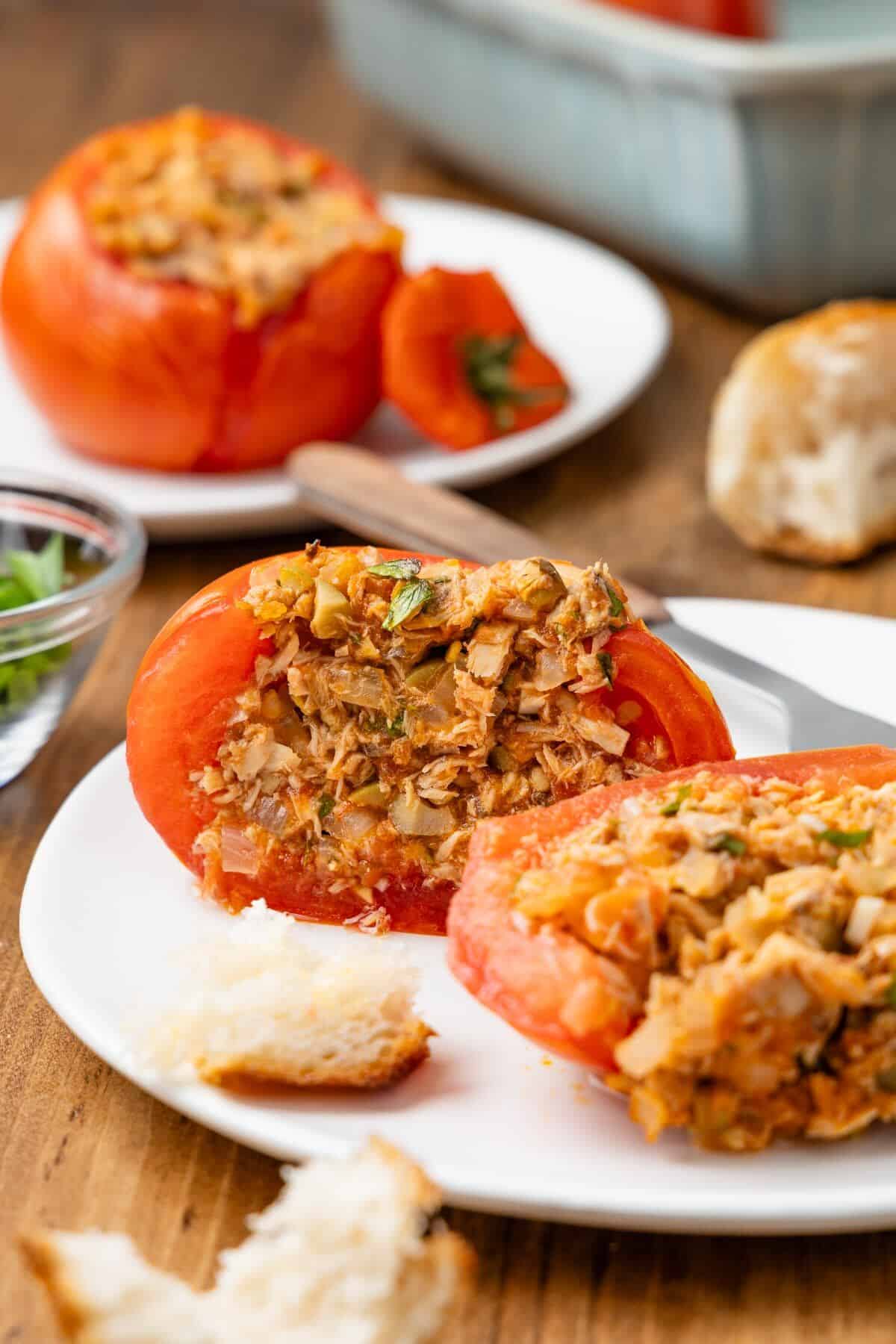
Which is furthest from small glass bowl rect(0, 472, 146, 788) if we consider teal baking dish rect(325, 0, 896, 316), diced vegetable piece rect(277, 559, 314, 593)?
teal baking dish rect(325, 0, 896, 316)

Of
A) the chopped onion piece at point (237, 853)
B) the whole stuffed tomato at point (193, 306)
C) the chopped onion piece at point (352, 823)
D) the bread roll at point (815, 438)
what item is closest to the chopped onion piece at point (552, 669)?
the chopped onion piece at point (352, 823)

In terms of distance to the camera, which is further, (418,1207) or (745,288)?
(745,288)

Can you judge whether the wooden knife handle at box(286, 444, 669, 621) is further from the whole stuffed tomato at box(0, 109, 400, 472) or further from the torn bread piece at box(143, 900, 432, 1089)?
the torn bread piece at box(143, 900, 432, 1089)

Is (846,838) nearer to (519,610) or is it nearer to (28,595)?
(519,610)

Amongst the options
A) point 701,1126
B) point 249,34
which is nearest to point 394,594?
point 701,1126

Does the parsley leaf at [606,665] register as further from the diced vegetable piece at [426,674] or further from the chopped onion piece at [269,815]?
the chopped onion piece at [269,815]

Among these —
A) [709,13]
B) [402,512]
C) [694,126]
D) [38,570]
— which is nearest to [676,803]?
[402,512]

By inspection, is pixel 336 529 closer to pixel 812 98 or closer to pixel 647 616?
pixel 647 616
